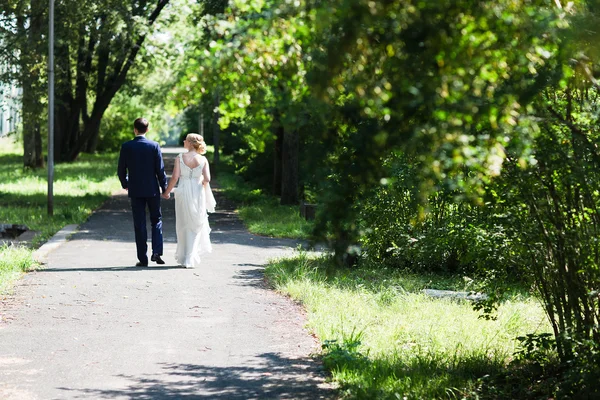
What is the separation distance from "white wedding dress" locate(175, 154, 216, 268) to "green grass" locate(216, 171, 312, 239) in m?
1.45

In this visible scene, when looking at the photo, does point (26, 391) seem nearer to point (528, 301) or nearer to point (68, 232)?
point (528, 301)

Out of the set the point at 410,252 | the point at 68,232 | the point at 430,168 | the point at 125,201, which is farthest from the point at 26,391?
the point at 125,201

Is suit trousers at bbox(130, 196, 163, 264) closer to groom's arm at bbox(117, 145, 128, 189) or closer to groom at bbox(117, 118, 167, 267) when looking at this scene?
groom at bbox(117, 118, 167, 267)

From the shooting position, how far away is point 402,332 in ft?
27.4

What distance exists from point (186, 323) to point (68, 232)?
319 inches

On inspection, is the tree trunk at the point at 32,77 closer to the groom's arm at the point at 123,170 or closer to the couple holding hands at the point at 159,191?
the couple holding hands at the point at 159,191

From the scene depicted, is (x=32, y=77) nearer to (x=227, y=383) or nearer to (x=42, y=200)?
(x=42, y=200)

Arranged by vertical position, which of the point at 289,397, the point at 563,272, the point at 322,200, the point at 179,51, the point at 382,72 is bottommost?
the point at 289,397

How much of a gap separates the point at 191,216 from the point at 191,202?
0.65 ft

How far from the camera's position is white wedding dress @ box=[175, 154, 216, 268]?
42.1ft

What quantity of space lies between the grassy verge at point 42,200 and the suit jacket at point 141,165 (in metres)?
1.63

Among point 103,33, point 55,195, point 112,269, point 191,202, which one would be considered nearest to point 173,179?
point 191,202

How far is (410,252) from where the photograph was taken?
12766 millimetres

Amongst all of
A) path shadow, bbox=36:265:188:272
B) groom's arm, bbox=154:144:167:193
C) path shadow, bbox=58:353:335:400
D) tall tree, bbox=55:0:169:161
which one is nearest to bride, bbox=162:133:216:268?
groom's arm, bbox=154:144:167:193
